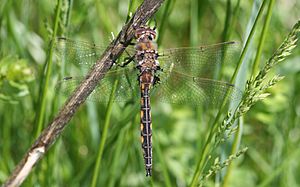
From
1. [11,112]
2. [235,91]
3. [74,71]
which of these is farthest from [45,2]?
[235,91]

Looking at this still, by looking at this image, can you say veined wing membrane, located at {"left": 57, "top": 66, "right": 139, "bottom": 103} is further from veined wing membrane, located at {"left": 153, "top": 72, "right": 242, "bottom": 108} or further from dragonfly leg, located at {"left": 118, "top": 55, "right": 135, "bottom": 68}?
veined wing membrane, located at {"left": 153, "top": 72, "right": 242, "bottom": 108}

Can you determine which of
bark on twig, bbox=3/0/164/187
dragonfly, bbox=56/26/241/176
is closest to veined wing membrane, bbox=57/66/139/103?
dragonfly, bbox=56/26/241/176

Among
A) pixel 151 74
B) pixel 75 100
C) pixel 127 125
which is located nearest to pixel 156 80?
pixel 151 74

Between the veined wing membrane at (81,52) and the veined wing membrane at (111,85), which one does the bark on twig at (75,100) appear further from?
the veined wing membrane at (81,52)

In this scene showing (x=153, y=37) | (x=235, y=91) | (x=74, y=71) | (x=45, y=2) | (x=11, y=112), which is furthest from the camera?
(x=45, y=2)

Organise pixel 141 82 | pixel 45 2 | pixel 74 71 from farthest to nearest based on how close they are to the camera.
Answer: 1. pixel 45 2
2. pixel 74 71
3. pixel 141 82

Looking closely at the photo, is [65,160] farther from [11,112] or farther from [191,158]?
[191,158]
